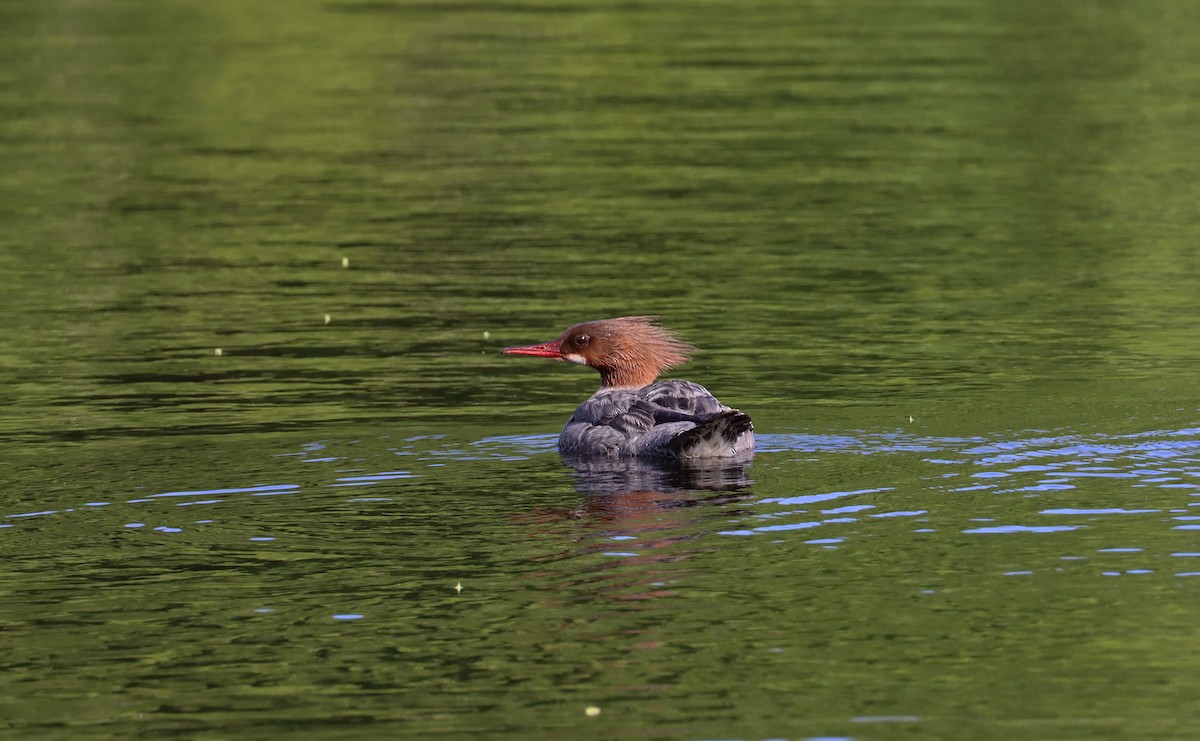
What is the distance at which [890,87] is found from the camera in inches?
1229

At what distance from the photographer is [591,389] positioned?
16.2m

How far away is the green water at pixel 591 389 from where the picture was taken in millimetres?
8789

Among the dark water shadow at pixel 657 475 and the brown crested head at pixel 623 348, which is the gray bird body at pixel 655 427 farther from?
the brown crested head at pixel 623 348

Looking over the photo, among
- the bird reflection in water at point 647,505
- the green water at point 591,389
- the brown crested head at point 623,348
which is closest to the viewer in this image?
the green water at point 591,389

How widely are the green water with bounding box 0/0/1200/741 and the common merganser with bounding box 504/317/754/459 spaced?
36 cm

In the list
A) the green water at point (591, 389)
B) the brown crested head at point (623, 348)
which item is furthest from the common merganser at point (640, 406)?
the green water at point (591, 389)

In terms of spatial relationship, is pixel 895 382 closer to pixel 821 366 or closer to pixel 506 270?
pixel 821 366

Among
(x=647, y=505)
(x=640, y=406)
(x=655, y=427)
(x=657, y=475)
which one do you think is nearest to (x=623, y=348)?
(x=640, y=406)

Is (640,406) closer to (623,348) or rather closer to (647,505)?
(623,348)

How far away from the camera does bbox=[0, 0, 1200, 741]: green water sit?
8.79 meters

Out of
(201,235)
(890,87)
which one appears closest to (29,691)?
(201,235)

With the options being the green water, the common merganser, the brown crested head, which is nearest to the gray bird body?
the common merganser

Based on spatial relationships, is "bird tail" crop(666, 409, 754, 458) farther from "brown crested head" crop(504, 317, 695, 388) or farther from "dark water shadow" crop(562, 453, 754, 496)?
"brown crested head" crop(504, 317, 695, 388)

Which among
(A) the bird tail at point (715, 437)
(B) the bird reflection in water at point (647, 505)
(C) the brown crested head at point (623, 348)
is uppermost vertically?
(C) the brown crested head at point (623, 348)
